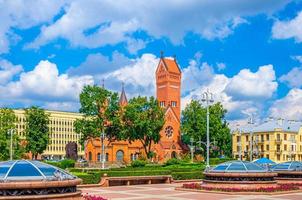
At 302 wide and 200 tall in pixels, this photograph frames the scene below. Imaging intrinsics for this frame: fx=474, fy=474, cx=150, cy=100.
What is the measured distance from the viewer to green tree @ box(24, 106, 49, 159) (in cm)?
6380

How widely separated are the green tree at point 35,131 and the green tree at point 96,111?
241 inches

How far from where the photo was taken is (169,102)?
8888cm

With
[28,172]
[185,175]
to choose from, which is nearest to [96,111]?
[185,175]

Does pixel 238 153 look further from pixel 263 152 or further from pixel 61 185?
pixel 61 185

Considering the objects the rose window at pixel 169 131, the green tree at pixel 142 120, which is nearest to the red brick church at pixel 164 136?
the rose window at pixel 169 131

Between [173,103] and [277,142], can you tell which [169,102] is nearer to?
[173,103]

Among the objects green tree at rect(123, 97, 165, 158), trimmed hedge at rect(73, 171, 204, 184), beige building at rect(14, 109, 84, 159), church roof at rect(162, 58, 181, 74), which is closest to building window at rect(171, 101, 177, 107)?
church roof at rect(162, 58, 181, 74)

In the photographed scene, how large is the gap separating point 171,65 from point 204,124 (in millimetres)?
20744

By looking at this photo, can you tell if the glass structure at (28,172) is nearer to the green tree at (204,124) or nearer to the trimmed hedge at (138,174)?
the trimmed hedge at (138,174)

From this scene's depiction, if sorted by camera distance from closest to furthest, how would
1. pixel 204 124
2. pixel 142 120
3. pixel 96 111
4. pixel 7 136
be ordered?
1. pixel 7 136
2. pixel 96 111
3. pixel 142 120
4. pixel 204 124

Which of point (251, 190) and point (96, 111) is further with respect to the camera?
point (96, 111)

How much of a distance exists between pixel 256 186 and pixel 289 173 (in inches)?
243

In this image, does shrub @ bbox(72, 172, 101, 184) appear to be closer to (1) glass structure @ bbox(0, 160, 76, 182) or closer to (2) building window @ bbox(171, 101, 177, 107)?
(1) glass structure @ bbox(0, 160, 76, 182)

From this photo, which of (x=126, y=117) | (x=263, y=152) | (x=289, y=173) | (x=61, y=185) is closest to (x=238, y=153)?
(x=263, y=152)
